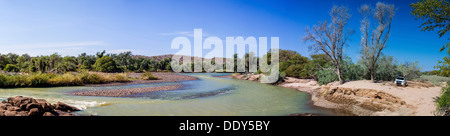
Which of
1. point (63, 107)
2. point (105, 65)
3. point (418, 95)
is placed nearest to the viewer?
point (63, 107)

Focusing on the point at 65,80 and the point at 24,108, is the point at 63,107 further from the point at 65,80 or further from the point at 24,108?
the point at 65,80

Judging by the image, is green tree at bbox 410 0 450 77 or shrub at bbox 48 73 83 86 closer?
green tree at bbox 410 0 450 77

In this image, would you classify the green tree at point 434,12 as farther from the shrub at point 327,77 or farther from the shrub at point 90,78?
the shrub at point 90,78

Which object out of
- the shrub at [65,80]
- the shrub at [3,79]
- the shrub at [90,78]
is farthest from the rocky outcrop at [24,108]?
→ the shrub at [90,78]

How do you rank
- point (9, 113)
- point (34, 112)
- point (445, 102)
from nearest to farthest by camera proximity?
point (9, 113) → point (34, 112) → point (445, 102)

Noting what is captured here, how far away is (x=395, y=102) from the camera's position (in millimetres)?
11156

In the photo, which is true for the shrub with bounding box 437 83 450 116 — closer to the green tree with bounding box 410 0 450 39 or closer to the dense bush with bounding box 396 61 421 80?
the green tree with bounding box 410 0 450 39

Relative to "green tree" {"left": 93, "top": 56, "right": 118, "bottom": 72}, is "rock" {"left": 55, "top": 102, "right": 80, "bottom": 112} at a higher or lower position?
lower

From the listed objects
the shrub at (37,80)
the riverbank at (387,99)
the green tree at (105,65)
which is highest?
the green tree at (105,65)

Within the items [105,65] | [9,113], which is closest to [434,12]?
[9,113]

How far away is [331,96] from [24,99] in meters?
17.1

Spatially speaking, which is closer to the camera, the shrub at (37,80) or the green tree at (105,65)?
the shrub at (37,80)

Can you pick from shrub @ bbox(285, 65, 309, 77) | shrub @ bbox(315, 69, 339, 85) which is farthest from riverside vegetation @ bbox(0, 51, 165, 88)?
shrub @ bbox(315, 69, 339, 85)
